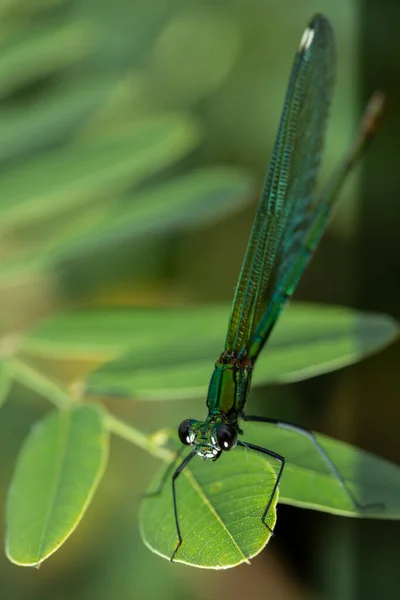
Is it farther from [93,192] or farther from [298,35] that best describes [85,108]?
[298,35]

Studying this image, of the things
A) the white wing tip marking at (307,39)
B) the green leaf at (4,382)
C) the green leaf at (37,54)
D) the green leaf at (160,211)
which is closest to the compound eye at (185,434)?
the green leaf at (4,382)

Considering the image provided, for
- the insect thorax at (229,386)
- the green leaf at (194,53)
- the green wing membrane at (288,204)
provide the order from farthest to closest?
the green leaf at (194,53) < the green wing membrane at (288,204) < the insect thorax at (229,386)

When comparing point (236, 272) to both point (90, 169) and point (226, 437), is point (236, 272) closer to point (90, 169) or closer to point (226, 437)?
point (90, 169)

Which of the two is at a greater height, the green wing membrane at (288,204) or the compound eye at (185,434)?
the green wing membrane at (288,204)

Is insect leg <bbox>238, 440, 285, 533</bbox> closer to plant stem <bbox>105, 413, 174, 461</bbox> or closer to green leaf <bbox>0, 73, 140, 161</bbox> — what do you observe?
plant stem <bbox>105, 413, 174, 461</bbox>

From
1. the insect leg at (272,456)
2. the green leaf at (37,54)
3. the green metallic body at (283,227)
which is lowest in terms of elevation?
the insect leg at (272,456)

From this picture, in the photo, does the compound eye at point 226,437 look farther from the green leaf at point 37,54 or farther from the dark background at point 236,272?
the green leaf at point 37,54
